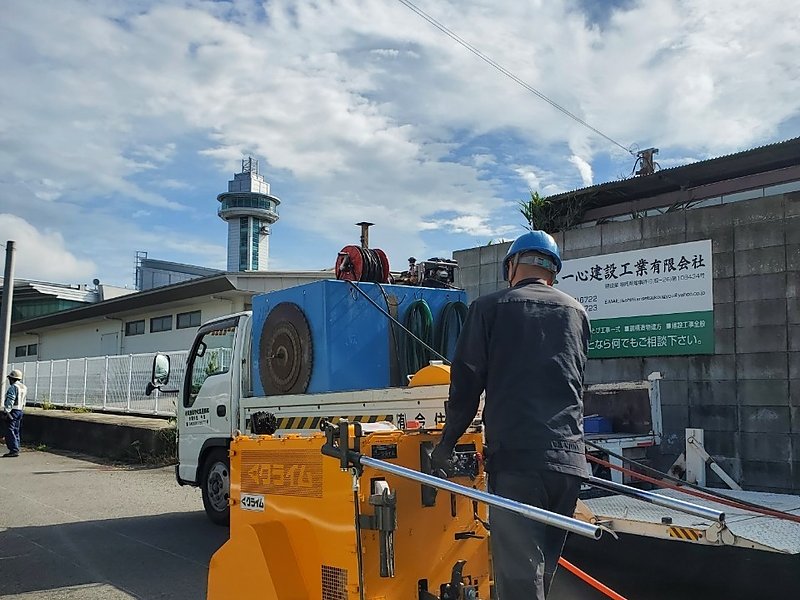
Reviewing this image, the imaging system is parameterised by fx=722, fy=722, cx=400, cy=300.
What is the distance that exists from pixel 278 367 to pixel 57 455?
429 inches

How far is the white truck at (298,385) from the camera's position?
632 centimetres

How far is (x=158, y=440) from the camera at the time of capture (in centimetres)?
1405

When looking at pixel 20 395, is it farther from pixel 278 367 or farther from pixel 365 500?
pixel 365 500

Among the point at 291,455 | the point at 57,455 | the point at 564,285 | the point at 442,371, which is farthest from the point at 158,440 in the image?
the point at 291,455

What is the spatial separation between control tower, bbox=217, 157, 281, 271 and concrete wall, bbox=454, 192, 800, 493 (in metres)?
57.2

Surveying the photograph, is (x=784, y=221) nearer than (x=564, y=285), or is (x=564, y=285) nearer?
(x=784, y=221)

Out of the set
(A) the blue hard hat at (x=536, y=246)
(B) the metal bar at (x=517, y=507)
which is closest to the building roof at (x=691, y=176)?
(A) the blue hard hat at (x=536, y=246)

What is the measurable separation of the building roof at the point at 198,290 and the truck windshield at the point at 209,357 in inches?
487

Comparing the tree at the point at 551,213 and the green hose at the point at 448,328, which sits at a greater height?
the tree at the point at 551,213

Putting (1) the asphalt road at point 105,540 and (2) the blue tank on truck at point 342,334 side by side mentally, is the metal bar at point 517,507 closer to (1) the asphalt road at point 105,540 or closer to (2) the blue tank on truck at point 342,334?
(1) the asphalt road at point 105,540

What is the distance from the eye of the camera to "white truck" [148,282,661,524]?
632 centimetres

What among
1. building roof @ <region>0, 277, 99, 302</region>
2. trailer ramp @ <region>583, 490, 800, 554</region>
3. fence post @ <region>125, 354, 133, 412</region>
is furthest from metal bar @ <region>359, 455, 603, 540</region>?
building roof @ <region>0, 277, 99, 302</region>

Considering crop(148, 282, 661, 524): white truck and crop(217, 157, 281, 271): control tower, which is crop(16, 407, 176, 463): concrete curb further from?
crop(217, 157, 281, 271): control tower

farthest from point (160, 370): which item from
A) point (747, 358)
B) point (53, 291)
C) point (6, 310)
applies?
point (53, 291)
